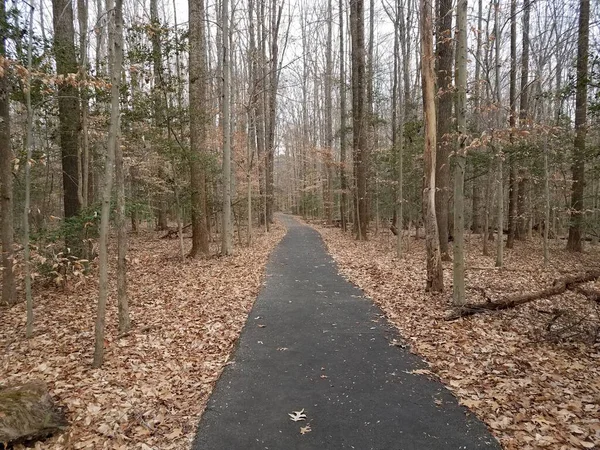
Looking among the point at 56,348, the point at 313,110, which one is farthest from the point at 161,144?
the point at 313,110

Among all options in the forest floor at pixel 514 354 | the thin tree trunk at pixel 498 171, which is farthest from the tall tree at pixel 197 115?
the thin tree trunk at pixel 498 171

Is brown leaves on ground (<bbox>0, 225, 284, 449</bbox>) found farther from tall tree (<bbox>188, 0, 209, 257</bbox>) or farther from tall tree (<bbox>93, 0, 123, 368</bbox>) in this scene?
tall tree (<bbox>188, 0, 209, 257</bbox>)

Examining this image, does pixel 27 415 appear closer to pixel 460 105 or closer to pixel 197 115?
pixel 460 105

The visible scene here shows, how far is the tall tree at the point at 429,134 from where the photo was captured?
6742 mm

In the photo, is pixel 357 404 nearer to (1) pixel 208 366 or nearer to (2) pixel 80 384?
(1) pixel 208 366

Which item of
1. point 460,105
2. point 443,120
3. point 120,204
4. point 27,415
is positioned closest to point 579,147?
point 443,120

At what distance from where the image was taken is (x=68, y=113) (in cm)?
932

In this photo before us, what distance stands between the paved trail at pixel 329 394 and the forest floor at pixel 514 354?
30 cm

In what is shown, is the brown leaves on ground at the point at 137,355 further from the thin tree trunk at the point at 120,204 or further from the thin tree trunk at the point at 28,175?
the thin tree trunk at the point at 28,175

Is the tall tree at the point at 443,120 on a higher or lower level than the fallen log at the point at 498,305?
higher

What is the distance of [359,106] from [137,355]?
15.0 metres

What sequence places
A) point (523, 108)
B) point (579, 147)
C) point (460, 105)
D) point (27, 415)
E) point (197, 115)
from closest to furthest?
1. point (27, 415)
2. point (460, 105)
3. point (197, 115)
4. point (579, 147)
5. point (523, 108)

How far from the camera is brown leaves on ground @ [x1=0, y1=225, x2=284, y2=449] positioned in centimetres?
346

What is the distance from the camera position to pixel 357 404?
3.70 m
